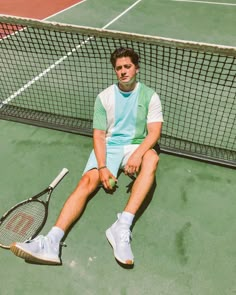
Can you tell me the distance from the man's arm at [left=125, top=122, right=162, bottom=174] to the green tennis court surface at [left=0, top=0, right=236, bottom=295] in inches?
20.7

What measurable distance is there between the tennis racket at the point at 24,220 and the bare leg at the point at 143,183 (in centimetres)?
91

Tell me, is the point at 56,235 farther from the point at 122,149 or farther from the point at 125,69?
the point at 125,69

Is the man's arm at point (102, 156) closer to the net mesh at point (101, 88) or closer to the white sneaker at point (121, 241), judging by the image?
the white sneaker at point (121, 241)

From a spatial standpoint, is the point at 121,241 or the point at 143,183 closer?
the point at 121,241

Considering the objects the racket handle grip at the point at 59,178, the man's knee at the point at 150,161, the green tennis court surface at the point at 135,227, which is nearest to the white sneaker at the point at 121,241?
the green tennis court surface at the point at 135,227

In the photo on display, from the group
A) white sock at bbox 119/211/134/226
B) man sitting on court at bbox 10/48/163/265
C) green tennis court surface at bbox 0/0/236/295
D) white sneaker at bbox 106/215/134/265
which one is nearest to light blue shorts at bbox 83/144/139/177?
man sitting on court at bbox 10/48/163/265

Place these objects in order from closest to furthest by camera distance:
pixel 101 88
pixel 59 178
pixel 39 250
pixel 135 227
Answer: pixel 39 250
pixel 135 227
pixel 59 178
pixel 101 88

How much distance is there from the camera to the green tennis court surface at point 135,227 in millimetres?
2836

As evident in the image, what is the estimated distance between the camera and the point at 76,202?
3.19 metres

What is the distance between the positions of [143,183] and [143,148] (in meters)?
0.39

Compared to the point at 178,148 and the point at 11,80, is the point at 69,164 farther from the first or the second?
the point at 11,80

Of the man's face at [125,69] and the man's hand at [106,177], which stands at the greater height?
the man's face at [125,69]

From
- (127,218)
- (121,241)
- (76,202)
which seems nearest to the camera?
(121,241)

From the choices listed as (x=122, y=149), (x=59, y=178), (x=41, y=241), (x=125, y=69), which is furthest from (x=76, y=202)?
(x=125, y=69)
